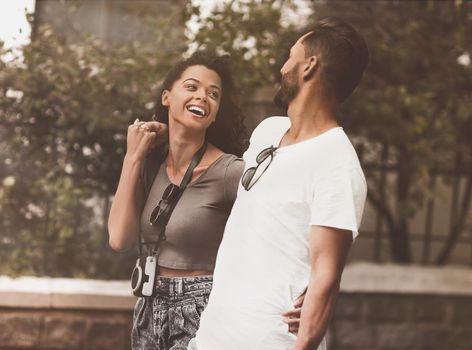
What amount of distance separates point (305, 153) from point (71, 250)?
349 cm

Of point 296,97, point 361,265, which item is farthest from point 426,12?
point 296,97

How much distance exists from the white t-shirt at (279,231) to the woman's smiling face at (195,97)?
41 centimetres

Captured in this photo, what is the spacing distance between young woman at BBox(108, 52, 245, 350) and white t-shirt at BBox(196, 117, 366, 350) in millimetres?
262

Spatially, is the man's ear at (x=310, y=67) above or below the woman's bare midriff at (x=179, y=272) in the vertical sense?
above

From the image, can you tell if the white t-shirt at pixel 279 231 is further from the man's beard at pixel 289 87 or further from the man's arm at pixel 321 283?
the man's beard at pixel 289 87

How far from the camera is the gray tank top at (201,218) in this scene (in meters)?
2.45

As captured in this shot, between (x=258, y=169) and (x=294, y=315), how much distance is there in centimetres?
40

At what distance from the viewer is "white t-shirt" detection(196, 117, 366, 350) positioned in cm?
200

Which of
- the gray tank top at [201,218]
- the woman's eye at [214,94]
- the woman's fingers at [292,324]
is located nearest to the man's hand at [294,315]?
the woman's fingers at [292,324]

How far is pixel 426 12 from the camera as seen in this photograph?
571 centimetres

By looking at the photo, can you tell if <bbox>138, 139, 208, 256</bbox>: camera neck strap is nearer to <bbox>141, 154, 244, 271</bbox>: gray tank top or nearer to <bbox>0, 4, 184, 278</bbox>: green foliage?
<bbox>141, 154, 244, 271</bbox>: gray tank top

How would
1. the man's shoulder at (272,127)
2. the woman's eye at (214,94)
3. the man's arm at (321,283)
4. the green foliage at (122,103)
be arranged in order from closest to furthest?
the man's arm at (321,283)
the man's shoulder at (272,127)
the woman's eye at (214,94)
the green foliage at (122,103)

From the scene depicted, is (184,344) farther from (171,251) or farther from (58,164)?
(58,164)

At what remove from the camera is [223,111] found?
2641mm
